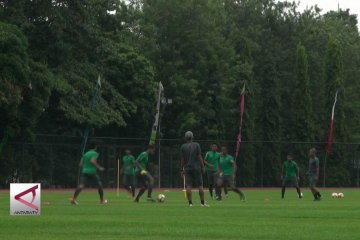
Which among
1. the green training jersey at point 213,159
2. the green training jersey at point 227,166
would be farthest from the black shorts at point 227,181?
the green training jersey at point 213,159

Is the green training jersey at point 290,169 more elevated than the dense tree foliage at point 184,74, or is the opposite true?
the dense tree foliage at point 184,74

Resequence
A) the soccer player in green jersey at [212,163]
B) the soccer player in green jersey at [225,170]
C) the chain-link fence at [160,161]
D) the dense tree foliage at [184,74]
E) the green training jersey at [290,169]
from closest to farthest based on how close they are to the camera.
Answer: the soccer player in green jersey at [225,170], the soccer player in green jersey at [212,163], the green training jersey at [290,169], the dense tree foliage at [184,74], the chain-link fence at [160,161]

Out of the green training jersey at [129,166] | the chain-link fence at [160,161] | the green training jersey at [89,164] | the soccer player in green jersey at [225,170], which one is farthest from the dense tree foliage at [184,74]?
the green training jersey at [89,164]

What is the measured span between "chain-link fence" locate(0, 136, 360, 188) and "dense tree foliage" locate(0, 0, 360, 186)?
0.13m

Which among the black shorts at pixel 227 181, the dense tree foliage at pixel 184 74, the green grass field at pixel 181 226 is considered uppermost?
the dense tree foliage at pixel 184 74

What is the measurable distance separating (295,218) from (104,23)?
48.9 meters

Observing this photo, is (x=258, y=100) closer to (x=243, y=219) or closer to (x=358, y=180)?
(x=358, y=180)

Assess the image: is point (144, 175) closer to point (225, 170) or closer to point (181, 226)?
point (225, 170)

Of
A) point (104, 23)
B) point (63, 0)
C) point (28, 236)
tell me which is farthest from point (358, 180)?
point (28, 236)

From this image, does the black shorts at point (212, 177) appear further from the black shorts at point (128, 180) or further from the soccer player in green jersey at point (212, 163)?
the black shorts at point (128, 180)

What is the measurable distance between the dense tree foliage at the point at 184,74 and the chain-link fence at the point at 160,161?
0.13 m

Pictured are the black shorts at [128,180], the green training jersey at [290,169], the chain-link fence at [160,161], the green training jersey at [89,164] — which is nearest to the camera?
the green training jersey at [89,164]

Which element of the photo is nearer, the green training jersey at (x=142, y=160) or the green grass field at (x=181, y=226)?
the green grass field at (x=181, y=226)

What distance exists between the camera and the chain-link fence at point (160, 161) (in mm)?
59812
